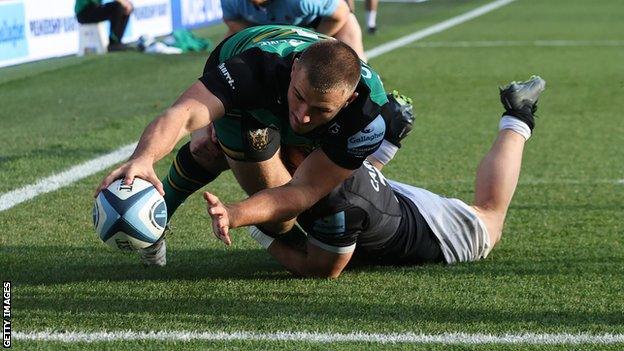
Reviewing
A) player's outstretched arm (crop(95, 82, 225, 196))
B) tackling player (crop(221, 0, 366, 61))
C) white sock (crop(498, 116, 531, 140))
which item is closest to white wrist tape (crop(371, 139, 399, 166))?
white sock (crop(498, 116, 531, 140))

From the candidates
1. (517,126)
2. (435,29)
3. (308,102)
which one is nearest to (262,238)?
(308,102)

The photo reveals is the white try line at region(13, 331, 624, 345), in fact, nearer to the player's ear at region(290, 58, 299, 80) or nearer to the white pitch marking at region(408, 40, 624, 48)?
the player's ear at region(290, 58, 299, 80)

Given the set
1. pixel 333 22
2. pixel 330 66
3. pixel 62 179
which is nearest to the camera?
pixel 330 66

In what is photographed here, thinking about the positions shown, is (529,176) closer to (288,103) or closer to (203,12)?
(288,103)

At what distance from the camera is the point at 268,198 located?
515 centimetres

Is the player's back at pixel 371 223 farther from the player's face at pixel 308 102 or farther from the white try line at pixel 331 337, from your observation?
the white try line at pixel 331 337

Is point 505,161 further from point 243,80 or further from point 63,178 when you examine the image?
point 63,178

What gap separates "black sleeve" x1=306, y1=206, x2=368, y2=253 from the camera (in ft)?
18.7

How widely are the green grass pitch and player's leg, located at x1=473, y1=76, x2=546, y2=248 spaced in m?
0.20

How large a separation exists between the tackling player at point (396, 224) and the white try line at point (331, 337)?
0.99m

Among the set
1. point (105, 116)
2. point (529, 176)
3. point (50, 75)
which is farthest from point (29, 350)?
point (50, 75)

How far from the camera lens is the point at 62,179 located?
8484 mm

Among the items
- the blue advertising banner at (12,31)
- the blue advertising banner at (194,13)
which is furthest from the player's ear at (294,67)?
the blue advertising banner at (194,13)

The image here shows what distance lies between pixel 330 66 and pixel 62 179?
13.1 feet
